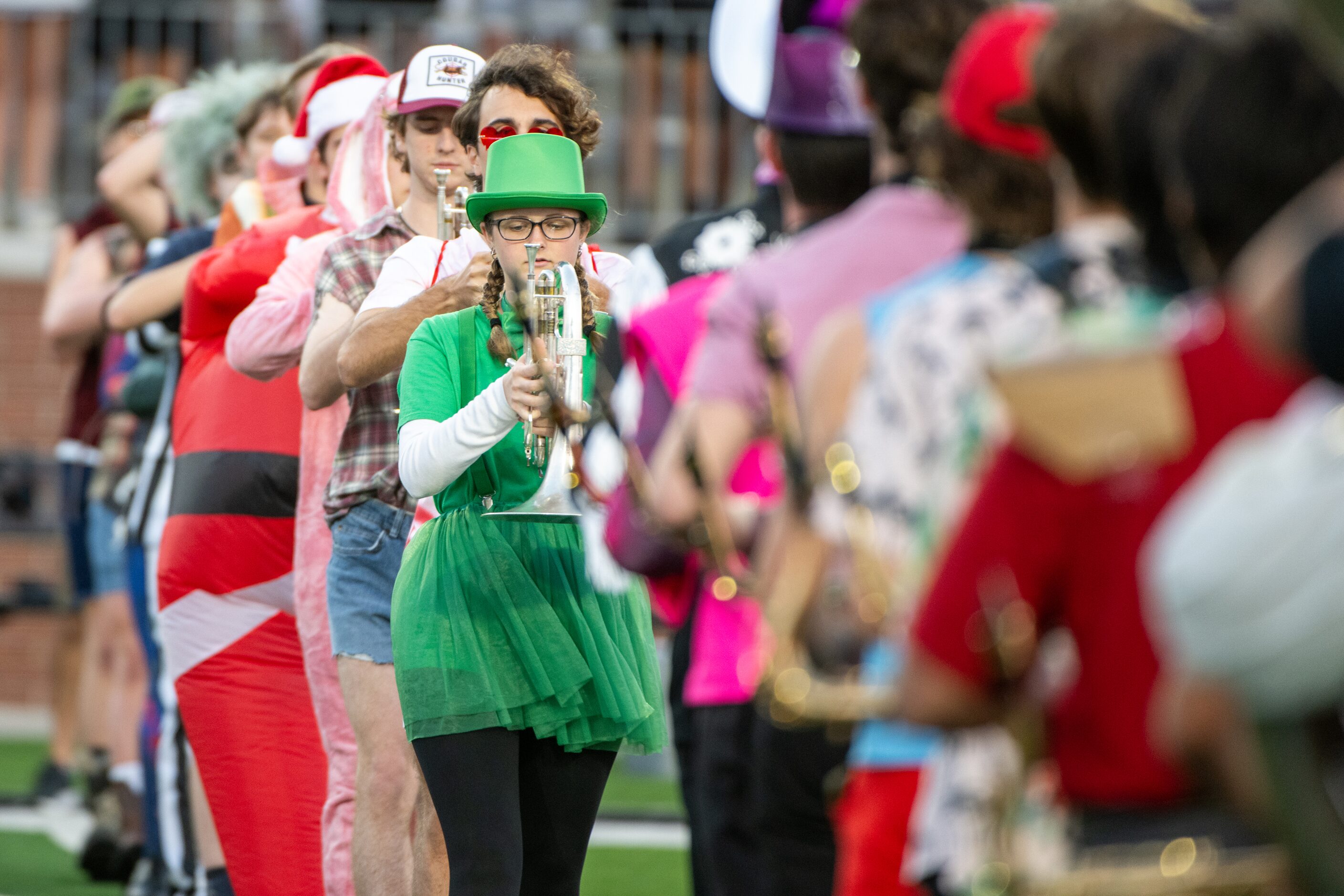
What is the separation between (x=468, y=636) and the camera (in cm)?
409

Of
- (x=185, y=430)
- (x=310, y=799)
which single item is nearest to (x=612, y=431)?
(x=310, y=799)

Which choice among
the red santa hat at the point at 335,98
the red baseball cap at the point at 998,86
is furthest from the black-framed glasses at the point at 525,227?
the red baseball cap at the point at 998,86

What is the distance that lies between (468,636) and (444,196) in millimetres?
1234

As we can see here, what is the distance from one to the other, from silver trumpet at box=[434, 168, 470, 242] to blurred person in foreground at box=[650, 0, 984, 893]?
7.11ft

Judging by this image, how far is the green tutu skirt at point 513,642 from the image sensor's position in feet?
13.3

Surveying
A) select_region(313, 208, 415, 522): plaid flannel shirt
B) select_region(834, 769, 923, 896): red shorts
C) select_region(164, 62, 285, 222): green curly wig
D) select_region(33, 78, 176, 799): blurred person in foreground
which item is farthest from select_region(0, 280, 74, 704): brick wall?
select_region(834, 769, 923, 896): red shorts

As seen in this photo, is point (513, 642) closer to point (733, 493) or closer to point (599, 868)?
point (733, 493)

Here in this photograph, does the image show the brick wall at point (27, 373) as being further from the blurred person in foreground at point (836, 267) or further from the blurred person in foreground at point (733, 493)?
the blurred person in foreground at point (836, 267)

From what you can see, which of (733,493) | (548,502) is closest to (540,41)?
(548,502)

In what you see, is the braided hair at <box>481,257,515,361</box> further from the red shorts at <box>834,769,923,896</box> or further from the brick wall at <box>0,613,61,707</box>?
the brick wall at <box>0,613,61,707</box>

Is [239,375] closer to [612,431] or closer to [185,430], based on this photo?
[185,430]

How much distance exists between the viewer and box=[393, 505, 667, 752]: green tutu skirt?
4.04 meters

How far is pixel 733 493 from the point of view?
2828 millimetres

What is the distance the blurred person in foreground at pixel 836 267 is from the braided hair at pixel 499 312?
60.1 inches
